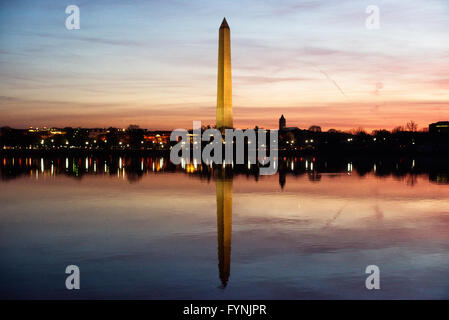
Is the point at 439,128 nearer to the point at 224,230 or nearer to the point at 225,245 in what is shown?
the point at 224,230

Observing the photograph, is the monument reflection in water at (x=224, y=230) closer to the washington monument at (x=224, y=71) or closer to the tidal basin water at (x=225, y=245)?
the tidal basin water at (x=225, y=245)

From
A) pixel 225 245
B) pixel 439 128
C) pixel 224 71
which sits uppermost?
pixel 224 71

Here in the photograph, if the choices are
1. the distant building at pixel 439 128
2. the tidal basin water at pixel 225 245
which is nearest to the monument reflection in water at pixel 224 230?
the tidal basin water at pixel 225 245

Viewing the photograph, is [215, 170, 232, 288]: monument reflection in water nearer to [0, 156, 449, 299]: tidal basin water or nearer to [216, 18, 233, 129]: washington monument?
[0, 156, 449, 299]: tidal basin water

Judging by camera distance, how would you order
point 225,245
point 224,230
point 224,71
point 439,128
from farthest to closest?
point 439,128
point 224,71
point 224,230
point 225,245

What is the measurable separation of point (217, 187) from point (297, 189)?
429 cm

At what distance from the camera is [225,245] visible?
14102 mm

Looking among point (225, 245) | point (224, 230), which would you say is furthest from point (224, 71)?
point (225, 245)

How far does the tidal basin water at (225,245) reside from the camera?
33.4 feet

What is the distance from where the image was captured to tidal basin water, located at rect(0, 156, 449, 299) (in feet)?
33.4

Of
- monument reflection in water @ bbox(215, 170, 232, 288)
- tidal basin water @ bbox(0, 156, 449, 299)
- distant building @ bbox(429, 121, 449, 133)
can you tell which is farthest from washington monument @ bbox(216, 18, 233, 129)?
distant building @ bbox(429, 121, 449, 133)

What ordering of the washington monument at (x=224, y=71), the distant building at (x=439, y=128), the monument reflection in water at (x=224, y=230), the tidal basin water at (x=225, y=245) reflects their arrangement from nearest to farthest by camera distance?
Result: the tidal basin water at (x=225, y=245) < the monument reflection in water at (x=224, y=230) < the washington monument at (x=224, y=71) < the distant building at (x=439, y=128)

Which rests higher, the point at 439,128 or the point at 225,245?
the point at 439,128

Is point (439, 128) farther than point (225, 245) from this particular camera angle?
Yes
